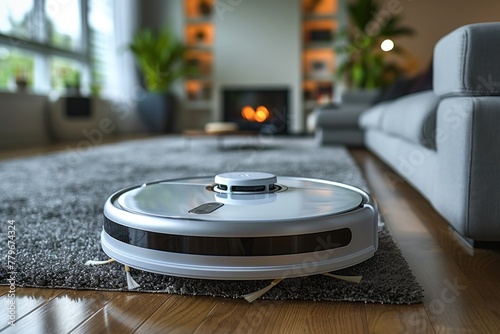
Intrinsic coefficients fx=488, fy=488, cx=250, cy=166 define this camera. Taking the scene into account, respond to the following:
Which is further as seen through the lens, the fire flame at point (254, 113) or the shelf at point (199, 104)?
the shelf at point (199, 104)

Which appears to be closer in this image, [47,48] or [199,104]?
[47,48]

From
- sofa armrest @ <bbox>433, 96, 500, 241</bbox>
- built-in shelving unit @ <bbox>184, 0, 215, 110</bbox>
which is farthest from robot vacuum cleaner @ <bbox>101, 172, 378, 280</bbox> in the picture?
built-in shelving unit @ <bbox>184, 0, 215, 110</bbox>

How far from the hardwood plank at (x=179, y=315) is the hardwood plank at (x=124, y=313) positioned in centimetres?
1

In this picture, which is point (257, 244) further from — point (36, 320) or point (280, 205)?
point (36, 320)

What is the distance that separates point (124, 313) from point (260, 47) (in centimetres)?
602

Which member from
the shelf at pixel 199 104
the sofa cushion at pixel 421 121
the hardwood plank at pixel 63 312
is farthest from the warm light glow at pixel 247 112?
the hardwood plank at pixel 63 312

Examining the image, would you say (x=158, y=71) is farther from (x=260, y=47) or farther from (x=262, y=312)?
(x=262, y=312)

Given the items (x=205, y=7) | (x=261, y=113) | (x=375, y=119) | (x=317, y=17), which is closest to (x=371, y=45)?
(x=317, y=17)

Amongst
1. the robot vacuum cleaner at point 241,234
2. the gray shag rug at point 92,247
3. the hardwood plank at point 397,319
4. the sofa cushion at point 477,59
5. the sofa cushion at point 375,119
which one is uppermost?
the sofa cushion at point 477,59

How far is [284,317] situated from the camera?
0.72 meters

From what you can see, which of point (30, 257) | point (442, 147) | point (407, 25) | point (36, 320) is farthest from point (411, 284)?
point (407, 25)

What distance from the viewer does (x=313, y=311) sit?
2.44 ft

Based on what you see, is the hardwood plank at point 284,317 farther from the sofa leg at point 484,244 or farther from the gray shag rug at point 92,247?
the sofa leg at point 484,244

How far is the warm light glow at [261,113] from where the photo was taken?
21.6 feet
